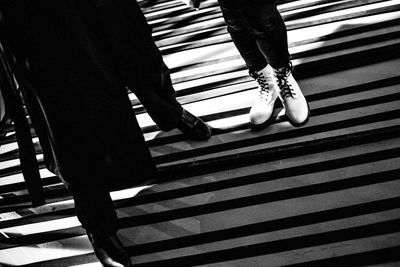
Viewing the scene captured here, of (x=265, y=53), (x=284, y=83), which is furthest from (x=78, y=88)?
(x=284, y=83)

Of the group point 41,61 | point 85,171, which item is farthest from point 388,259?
point 41,61

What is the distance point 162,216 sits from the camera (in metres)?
1.75

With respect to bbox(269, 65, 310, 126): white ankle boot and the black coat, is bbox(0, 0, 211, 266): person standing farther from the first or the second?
bbox(269, 65, 310, 126): white ankle boot

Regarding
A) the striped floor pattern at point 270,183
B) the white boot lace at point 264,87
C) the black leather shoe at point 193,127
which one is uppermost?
the white boot lace at point 264,87

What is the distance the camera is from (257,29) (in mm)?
1630

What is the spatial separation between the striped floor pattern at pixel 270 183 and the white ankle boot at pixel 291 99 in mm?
67

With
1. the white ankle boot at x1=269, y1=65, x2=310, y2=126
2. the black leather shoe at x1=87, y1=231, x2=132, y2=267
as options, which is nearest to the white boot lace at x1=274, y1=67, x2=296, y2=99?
the white ankle boot at x1=269, y1=65, x2=310, y2=126

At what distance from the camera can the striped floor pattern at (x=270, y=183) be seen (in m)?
1.47

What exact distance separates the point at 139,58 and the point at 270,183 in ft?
3.10

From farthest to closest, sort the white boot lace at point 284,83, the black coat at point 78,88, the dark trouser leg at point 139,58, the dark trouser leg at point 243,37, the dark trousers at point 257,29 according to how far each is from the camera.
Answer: the white boot lace at point 284,83, the dark trouser leg at point 243,37, the dark trousers at point 257,29, the dark trouser leg at point 139,58, the black coat at point 78,88

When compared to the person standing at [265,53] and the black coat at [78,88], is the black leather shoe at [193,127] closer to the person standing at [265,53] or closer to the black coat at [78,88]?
the person standing at [265,53]

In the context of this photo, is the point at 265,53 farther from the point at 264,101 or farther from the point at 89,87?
the point at 89,87

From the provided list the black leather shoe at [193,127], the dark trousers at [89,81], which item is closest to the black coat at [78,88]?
the dark trousers at [89,81]

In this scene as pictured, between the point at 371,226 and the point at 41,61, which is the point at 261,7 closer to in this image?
the point at 41,61
